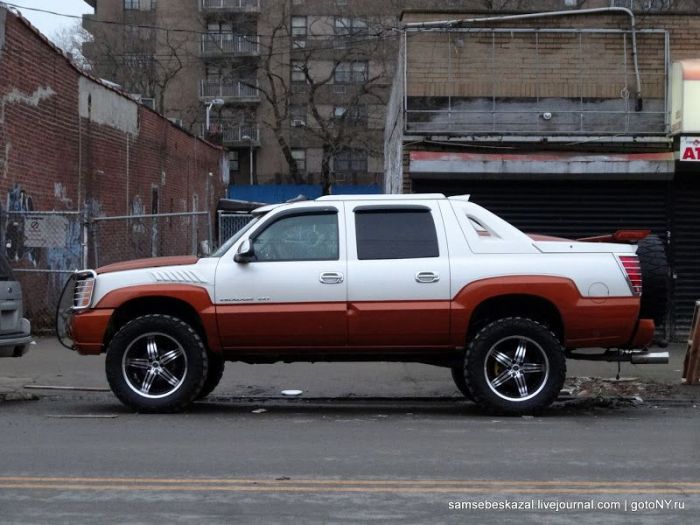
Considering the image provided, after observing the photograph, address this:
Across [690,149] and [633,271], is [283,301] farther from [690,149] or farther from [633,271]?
[690,149]

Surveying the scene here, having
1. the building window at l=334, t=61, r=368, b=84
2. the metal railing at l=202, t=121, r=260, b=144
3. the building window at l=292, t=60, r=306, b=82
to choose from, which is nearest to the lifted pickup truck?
the building window at l=292, t=60, r=306, b=82

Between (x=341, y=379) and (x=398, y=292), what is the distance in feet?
10.5

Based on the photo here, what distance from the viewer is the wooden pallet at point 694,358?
11680mm

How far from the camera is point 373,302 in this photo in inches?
375

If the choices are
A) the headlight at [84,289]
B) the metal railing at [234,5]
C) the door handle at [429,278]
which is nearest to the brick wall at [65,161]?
the headlight at [84,289]

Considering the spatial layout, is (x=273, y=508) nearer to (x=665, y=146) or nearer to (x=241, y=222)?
(x=665, y=146)

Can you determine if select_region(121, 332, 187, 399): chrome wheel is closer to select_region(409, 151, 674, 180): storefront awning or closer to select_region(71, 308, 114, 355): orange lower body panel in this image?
select_region(71, 308, 114, 355): orange lower body panel

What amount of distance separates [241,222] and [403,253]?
20.6 meters

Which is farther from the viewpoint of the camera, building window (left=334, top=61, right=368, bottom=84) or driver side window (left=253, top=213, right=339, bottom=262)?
building window (left=334, top=61, right=368, bottom=84)

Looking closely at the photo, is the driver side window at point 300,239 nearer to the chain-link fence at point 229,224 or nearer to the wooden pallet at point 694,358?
the wooden pallet at point 694,358

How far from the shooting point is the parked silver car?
10.4 metres

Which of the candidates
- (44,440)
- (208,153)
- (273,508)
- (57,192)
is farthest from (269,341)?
(208,153)

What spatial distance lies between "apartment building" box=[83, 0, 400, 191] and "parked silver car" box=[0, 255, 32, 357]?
132 ft

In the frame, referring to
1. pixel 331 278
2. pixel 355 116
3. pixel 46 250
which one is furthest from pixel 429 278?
pixel 355 116
